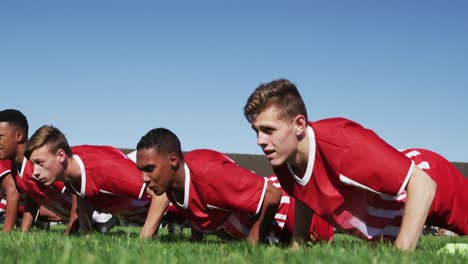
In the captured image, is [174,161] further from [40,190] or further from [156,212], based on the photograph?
[40,190]

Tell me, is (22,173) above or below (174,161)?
below

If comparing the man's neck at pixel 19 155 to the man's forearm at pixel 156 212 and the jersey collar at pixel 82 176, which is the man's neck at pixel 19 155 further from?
the man's forearm at pixel 156 212

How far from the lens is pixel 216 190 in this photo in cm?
594

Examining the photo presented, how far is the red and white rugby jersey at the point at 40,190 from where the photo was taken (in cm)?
848

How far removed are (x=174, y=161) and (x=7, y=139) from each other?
10.4 ft

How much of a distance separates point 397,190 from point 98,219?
6.46 meters

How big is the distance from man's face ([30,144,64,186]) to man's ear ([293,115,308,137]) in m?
3.63

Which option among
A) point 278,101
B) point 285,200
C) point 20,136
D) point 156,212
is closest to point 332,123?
point 278,101

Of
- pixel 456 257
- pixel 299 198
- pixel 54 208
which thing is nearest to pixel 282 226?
pixel 299 198

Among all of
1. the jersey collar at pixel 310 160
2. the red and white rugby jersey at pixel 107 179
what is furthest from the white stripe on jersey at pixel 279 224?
the jersey collar at pixel 310 160

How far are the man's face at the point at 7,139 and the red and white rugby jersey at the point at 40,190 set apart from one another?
0.23 metres

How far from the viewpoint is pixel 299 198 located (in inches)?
199

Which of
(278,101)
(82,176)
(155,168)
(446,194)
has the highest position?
(278,101)

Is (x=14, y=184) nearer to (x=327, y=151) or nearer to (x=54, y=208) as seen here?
(x=54, y=208)
